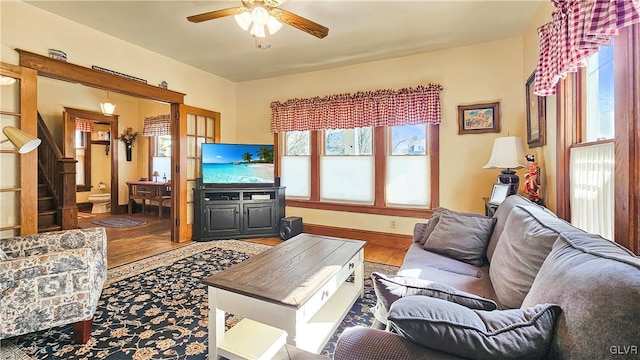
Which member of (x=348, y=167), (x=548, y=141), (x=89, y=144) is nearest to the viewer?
(x=548, y=141)

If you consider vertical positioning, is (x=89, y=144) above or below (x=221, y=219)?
above

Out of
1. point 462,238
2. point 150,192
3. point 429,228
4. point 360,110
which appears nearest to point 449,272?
point 462,238

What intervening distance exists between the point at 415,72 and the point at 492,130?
1.22 m

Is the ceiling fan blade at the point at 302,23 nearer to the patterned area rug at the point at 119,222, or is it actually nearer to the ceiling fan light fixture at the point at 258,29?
the ceiling fan light fixture at the point at 258,29

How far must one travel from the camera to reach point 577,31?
1.42 metres

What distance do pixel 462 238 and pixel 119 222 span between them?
6040mm

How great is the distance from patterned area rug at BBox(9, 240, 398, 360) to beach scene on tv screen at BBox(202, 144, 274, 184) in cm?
151

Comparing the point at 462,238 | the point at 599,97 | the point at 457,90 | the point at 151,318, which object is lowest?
the point at 151,318

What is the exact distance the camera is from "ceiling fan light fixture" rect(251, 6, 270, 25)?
80.1 inches

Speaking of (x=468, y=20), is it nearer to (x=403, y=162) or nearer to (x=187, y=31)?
(x=403, y=162)

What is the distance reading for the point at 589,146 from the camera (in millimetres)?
1712

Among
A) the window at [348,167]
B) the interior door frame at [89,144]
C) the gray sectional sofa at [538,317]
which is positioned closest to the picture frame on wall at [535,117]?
the gray sectional sofa at [538,317]

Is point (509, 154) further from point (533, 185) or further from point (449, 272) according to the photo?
point (449, 272)

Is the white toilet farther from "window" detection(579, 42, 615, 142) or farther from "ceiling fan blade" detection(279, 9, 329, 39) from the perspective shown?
"window" detection(579, 42, 615, 142)
